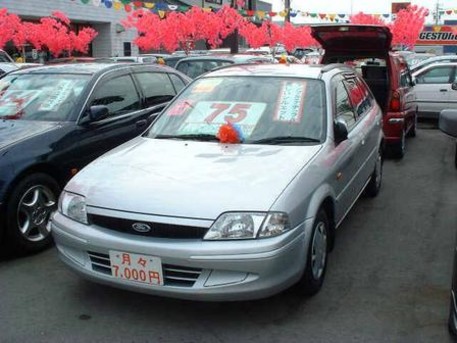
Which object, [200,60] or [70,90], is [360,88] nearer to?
[70,90]

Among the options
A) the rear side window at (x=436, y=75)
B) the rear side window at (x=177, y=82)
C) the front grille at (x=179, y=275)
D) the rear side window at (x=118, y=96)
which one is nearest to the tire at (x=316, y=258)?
the front grille at (x=179, y=275)

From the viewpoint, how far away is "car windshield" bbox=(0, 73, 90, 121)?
16.8ft

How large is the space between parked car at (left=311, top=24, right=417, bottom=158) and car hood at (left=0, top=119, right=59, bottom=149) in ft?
15.3

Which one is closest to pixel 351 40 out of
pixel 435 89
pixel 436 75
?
pixel 435 89

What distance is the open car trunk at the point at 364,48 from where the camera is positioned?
779cm

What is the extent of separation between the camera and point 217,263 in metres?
3.05

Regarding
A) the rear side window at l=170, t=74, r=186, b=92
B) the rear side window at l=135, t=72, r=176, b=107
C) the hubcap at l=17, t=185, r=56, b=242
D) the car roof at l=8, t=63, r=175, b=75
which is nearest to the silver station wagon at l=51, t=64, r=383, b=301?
the hubcap at l=17, t=185, r=56, b=242

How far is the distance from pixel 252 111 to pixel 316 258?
52.0 inches

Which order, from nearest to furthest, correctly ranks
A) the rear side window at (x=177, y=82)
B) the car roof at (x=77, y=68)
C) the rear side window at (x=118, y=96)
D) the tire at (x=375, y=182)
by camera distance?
the rear side window at (x=118, y=96) < the car roof at (x=77, y=68) < the tire at (x=375, y=182) < the rear side window at (x=177, y=82)

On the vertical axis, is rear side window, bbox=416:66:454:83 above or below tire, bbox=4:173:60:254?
above

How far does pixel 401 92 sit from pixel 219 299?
5.71m

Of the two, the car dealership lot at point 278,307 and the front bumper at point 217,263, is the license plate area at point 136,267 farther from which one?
the car dealership lot at point 278,307

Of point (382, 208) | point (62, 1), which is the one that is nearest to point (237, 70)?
point (382, 208)

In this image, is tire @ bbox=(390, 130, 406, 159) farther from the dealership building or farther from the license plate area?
the dealership building
